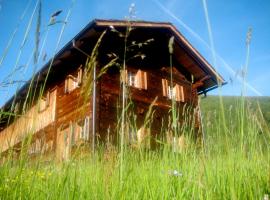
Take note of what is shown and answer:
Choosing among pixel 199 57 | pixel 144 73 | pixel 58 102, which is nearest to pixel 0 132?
pixel 58 102

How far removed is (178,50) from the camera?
14.4 meters

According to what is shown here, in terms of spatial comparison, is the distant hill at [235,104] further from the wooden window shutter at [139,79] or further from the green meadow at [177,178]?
the wooden window shutter at [139,79]

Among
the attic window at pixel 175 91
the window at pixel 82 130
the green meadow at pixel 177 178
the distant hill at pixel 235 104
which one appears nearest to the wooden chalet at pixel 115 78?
the attic window at pixel 175 91

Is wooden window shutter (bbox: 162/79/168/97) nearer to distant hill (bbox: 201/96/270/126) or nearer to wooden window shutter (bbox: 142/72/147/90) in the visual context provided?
wooden window shutter (bbox: 142/72/147/90)

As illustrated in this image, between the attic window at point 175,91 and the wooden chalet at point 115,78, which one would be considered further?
the attic window at point 175,91

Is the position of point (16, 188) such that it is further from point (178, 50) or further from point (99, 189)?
point (178, 50)

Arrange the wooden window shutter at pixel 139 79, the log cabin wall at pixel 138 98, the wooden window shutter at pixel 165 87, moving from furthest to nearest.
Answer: the wooden window shutter at pixel 165 87
the wooden window shutter at pixel 139 79
the log cabin wall at pixel 138 98

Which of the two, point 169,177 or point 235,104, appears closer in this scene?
point 235,104

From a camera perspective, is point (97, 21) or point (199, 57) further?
point (199, 57)

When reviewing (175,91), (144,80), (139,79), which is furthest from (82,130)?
(175,91)

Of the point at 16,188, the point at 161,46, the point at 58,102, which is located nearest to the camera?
the point at 16,188

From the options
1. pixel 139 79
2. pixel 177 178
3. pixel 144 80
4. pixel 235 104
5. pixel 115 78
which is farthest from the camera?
pixel 144 80

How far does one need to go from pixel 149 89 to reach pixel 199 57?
348cm

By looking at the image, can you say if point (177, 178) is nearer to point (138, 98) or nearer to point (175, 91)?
point (138, 98)
